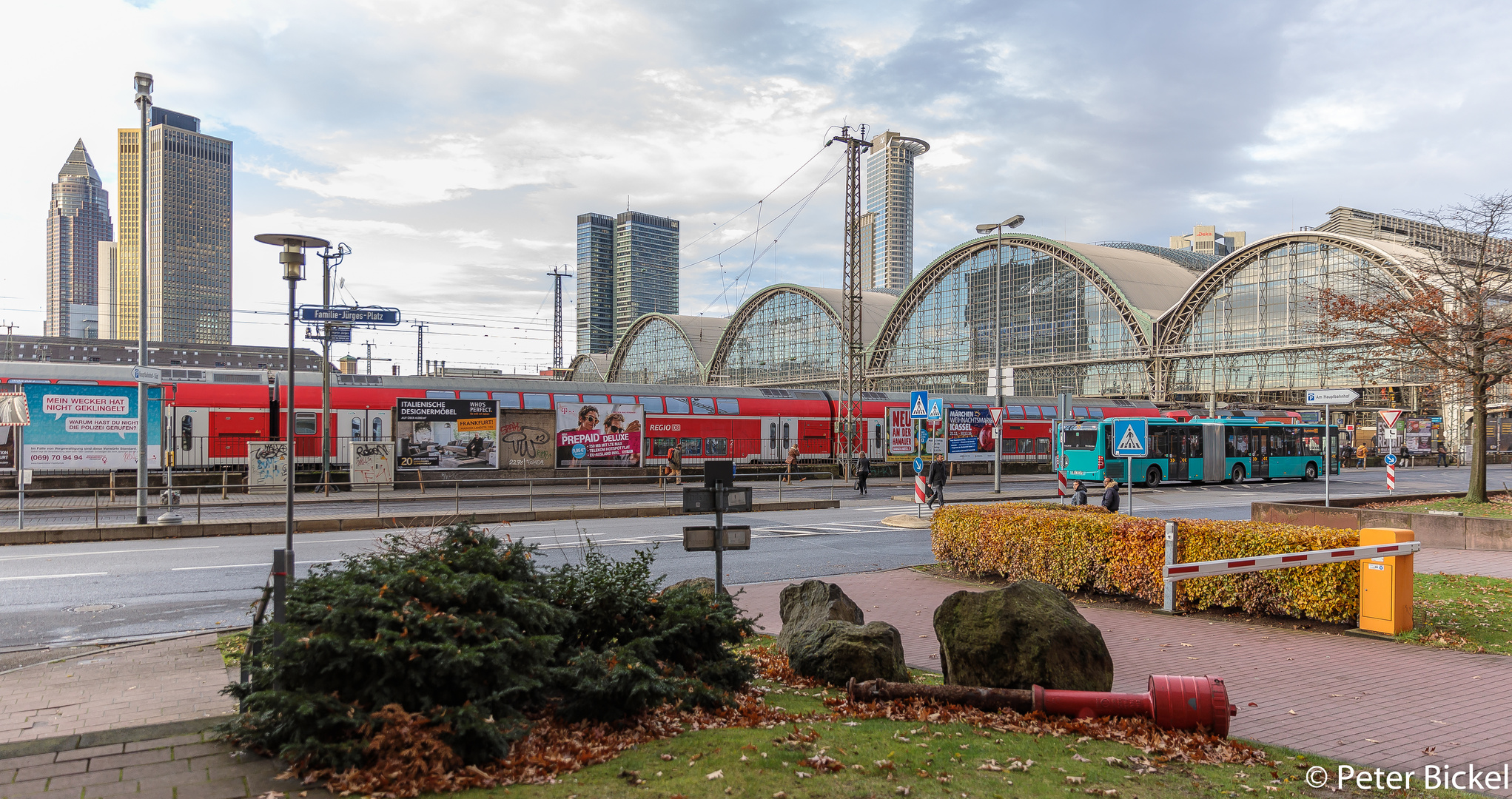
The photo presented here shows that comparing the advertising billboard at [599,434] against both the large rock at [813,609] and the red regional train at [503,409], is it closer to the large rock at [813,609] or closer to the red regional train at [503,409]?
the red regional train at [503,409]

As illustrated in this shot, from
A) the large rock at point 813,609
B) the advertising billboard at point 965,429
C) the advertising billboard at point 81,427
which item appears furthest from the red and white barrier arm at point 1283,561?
the advertising billboard at point 965,429

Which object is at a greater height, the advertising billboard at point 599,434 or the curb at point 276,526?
the advertising billboard at point 599,434

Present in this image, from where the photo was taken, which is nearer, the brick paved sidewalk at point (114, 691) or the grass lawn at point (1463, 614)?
the brick paved sidewalk at point (114, 691)

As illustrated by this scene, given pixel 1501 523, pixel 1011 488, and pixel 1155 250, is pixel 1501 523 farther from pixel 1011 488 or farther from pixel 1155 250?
pixel 1155 250

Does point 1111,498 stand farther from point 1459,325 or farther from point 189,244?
point 189,244

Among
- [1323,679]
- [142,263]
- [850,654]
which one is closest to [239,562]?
[142,263]

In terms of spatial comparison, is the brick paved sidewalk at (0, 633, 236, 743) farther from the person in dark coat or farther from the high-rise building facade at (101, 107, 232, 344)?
the high-rise building facade at (101, 107, 232, 344)

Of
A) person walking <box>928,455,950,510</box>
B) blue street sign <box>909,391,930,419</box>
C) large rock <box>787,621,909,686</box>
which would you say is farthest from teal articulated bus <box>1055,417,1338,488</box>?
large rock <box>787,621,909,686</box>

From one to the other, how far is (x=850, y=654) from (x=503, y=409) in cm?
2668

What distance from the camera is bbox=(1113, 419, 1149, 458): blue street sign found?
21.0m

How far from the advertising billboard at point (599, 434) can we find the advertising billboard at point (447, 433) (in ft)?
9.57

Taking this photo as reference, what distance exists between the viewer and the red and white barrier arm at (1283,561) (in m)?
9.60

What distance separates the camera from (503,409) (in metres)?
31.9

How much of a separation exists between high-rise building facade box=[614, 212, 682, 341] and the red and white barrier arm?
105205 millimetres
